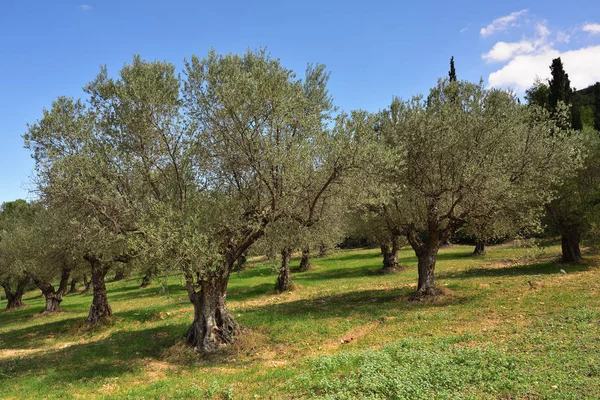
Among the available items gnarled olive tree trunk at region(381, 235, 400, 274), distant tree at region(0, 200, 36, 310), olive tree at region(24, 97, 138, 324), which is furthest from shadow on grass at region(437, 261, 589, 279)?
distant tree at region(0, 200, 36, 310)

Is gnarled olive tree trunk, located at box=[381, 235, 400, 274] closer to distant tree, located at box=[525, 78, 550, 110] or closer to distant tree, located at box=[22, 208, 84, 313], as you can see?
distant tree, located at box=[22, 208, 84, 313]

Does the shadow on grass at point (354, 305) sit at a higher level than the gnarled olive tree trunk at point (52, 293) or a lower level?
lower

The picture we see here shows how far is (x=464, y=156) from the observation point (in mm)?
20797

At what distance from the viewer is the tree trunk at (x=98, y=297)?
26875 mm

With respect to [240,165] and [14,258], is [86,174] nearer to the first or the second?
[240,165]

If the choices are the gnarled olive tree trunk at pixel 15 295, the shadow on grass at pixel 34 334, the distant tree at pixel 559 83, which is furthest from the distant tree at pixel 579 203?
the gnarled olive tree trunk at pixel 15 295

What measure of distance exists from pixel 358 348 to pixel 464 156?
12501 millimetres

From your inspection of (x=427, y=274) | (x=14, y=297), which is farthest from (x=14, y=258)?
(x=427, y=274)

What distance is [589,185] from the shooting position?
27.6m

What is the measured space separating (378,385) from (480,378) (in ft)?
9.45

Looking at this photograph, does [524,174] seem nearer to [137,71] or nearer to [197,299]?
[197,299]

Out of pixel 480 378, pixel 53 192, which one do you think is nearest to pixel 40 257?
pixel 53 192

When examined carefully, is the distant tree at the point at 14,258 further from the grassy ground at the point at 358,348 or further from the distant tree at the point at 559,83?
the distant tree at the point at 559,83

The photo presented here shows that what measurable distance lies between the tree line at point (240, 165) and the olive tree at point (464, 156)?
81 millimetres
